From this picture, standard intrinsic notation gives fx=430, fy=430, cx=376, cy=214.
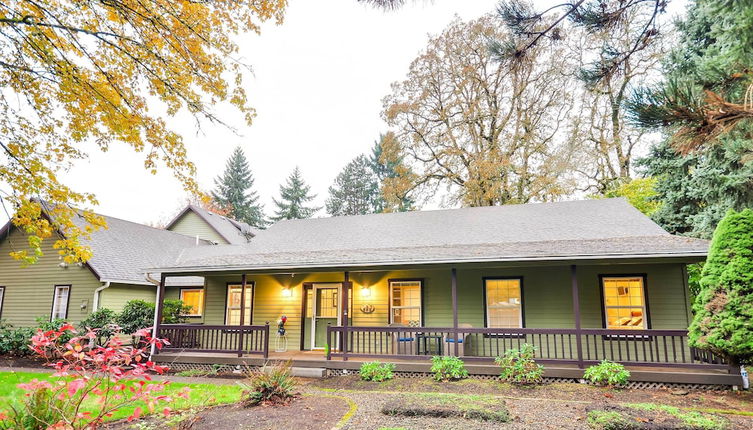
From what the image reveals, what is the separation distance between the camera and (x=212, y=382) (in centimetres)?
918

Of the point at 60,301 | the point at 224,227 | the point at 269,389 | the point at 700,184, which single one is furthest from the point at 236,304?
the point at 700,184

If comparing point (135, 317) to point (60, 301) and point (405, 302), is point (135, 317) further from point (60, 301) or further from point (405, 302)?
point (405, 302)

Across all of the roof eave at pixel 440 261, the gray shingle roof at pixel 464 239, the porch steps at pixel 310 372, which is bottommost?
the porch steps at pixel 310 372

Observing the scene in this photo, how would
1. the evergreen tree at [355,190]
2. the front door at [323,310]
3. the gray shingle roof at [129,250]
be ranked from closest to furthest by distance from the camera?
the front door at [323,310] < the gray shingle roof at [129,250] < the evergreen tree at [355,190]

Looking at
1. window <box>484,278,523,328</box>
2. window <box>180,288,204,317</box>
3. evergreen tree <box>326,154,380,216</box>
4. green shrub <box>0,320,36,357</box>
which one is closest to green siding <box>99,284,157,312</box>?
window <box>180,288,204,317</box>

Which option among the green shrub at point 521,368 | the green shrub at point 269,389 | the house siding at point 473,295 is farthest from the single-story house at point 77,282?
the green shrub at point 521,368

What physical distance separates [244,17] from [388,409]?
6951mm

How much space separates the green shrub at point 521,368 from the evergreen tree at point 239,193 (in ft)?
113

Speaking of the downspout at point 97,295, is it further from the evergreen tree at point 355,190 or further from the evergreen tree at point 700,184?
the evergreen tree at point 355,190

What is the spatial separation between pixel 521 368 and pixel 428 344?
261 cm

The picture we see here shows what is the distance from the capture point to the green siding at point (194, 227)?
2206 cm

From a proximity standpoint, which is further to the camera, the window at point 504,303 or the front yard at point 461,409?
the window at point 504,303

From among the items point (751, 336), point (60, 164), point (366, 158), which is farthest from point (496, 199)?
point (366, 158)

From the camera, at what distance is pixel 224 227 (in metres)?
22.8
